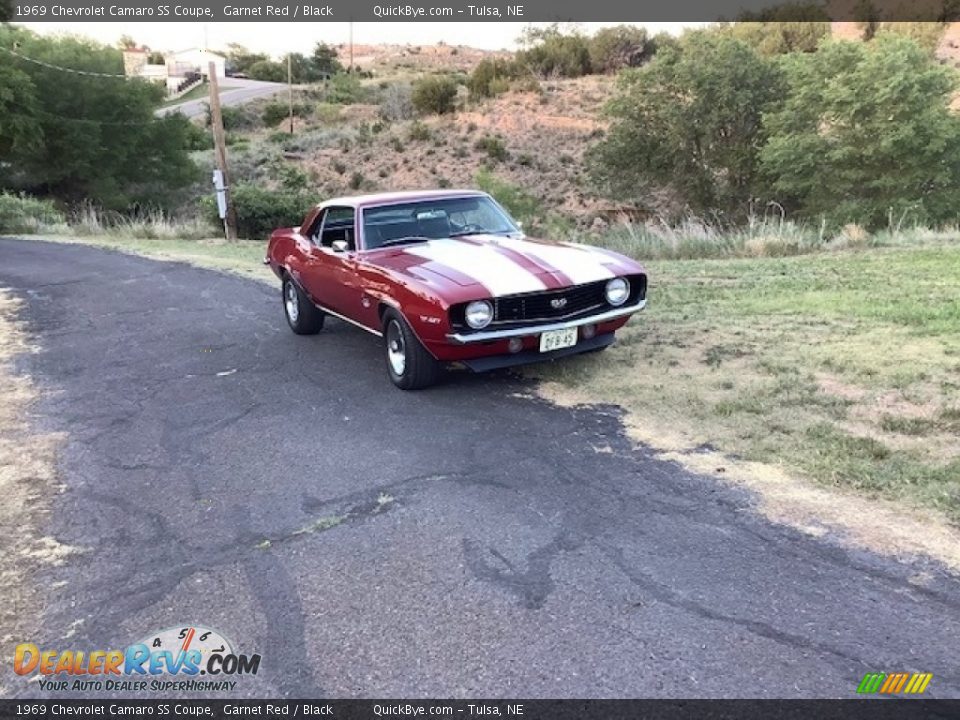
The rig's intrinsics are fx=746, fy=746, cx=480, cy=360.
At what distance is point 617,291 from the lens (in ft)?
18.3

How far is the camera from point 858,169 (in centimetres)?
2069

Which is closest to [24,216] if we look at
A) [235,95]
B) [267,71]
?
[235,95]

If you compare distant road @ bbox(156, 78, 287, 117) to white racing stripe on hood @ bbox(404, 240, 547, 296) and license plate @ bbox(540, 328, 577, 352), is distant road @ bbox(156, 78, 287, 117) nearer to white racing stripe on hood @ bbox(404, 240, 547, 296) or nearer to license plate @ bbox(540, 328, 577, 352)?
white racing stripe on hood @ bbox(404, 240, 547, 296)

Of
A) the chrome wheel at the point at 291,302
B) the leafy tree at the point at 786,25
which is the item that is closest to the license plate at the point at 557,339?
the chrome wheel at the point at 291,302

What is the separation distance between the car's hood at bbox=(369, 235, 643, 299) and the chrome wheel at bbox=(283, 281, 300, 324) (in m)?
1.86

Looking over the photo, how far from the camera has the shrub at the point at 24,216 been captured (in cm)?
2320

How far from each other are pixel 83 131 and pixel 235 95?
35.3 m

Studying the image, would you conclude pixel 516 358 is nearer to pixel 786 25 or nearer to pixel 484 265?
pixel 484 265

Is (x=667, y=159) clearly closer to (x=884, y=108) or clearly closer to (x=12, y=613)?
(x=884, y=108)

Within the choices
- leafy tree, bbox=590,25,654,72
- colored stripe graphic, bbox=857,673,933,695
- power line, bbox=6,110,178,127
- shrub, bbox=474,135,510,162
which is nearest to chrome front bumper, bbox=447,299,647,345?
colored stripe graphic, bbox=857,673,933,695

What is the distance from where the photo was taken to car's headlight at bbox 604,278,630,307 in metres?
5.55

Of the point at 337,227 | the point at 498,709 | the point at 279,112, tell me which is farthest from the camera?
the point at 279,112

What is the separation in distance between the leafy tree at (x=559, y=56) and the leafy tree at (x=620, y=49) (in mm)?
775

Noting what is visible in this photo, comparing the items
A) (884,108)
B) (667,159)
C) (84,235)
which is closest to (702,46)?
(667,159)
